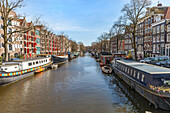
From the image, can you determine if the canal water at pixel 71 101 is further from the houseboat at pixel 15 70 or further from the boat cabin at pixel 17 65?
the boat cabin at pixel 17 65

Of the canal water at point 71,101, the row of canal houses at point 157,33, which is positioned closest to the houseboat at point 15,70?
the canal water at point 71,101

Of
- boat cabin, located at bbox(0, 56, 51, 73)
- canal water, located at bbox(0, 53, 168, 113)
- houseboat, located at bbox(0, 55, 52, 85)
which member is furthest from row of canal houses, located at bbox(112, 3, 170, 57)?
houseboat, located at bbox(0, 55, 52, 85)

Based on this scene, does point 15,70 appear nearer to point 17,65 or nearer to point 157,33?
point 17,65

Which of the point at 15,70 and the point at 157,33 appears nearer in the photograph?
the point at 15,70

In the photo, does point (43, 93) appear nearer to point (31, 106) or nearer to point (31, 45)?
point (31, 106)

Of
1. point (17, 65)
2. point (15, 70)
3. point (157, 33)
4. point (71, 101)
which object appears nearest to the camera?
point (71, 101)

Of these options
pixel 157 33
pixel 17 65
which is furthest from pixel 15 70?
pixel 157 33

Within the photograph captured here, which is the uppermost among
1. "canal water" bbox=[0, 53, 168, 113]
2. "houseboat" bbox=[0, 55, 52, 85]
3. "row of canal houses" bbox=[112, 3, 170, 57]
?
"row of canal houses" bbox=[112, 3, 170, 57]

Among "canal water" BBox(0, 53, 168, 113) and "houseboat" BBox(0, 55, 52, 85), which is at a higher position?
"houseboat" BBox(0, 55, 52, 85)

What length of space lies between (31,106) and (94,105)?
21.9ft

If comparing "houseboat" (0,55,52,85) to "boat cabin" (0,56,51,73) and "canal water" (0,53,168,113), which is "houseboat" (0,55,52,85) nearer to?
"boat cabin" (0,56,51,73)

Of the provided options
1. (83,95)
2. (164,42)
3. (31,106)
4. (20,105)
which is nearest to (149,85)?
(83,95)

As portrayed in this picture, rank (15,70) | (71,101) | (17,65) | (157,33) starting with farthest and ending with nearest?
1. (157,33)
2. (17,65)
3. (15,70)
4. (71,101)

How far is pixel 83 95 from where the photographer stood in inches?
662
